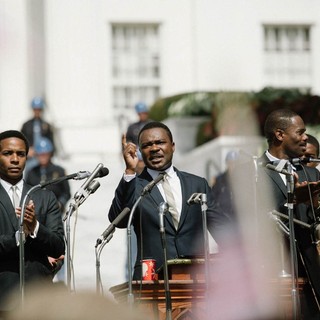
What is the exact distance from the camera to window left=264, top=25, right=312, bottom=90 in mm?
26547

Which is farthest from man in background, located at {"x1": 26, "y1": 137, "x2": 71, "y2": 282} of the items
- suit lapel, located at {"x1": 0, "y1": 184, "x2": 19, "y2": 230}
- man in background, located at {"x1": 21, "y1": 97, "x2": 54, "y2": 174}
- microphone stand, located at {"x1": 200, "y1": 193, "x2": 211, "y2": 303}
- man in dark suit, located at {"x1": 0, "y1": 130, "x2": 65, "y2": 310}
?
microphone stand, located at {"x1": 200, "y1": 193, "x2": 211, "y2": 303}

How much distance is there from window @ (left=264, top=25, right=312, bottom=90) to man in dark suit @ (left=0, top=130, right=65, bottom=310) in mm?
18131

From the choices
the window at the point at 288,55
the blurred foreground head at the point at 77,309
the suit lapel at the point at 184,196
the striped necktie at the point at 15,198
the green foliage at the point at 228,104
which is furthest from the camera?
the window at the point at 288,55

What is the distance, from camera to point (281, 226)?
26.9ft

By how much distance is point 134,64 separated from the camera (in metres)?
26.5

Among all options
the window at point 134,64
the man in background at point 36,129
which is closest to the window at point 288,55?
the window at point 134,64

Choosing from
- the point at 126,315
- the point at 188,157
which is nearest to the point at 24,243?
the point at 126,315

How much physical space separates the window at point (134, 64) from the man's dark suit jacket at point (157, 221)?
1739 cm

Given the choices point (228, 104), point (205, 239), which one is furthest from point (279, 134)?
point (228, 104)

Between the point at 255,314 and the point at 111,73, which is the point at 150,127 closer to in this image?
the point at 255,314

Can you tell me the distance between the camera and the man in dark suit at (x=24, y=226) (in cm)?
812

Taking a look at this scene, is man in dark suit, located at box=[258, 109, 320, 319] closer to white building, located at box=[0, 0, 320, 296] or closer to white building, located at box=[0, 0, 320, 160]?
white building, located at box=[0, 0, 320, 296]

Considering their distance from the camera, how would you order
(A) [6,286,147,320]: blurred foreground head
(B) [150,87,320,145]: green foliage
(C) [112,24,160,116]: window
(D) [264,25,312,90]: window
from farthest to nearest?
(D) [264,25,312,90]: window → (C) [112,24,160,116]: window → (B) [150,87,320,145]: green foliage → (A) [6,286,147,320]: blurred foreground head

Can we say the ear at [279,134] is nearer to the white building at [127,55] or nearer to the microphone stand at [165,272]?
the microphone stand at [165,272]
